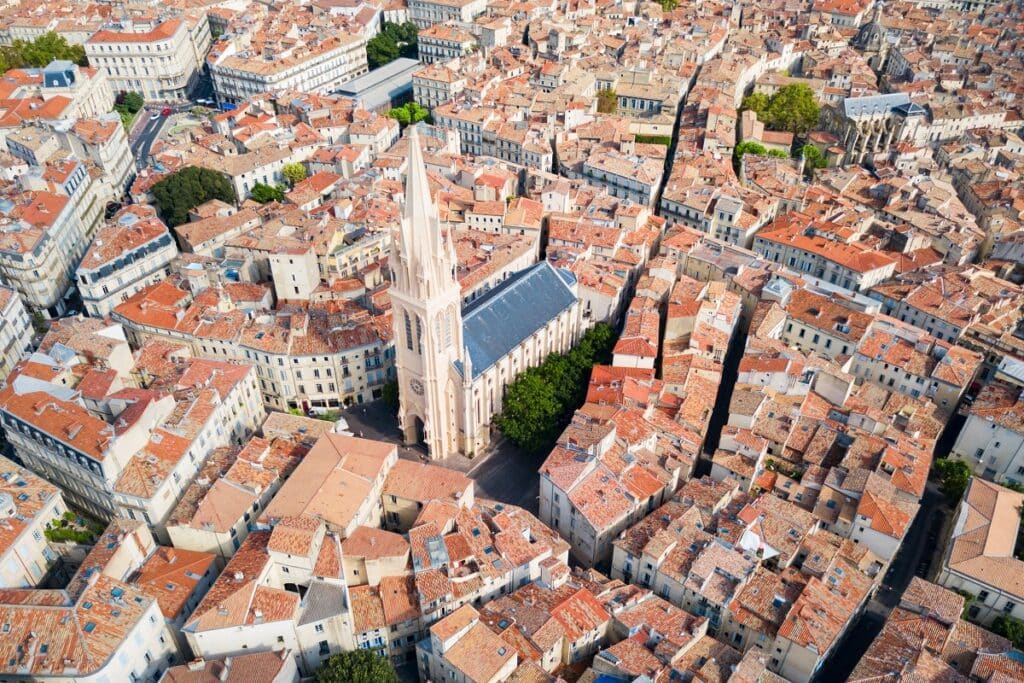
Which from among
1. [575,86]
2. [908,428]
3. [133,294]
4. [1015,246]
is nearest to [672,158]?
[575,86]

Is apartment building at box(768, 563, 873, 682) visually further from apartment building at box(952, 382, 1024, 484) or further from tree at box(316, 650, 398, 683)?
tree at box(316, 650, 398, 683)

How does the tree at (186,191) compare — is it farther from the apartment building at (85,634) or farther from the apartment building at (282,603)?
the apartment building at (85,634)

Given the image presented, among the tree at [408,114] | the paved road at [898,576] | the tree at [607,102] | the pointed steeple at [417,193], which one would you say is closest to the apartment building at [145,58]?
the tree at [408,114]

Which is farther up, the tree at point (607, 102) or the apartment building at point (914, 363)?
the tree at point (607, 102)

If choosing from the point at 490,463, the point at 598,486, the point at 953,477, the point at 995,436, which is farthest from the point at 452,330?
the point at 995,436

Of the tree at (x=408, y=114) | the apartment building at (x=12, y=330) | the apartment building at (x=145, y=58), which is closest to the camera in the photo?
the apartment building at (x=12, y=330)

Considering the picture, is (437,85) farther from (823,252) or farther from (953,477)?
(953,477)

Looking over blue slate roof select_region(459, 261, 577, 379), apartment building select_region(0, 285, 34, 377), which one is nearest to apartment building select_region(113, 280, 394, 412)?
apartment building select_region(0, 285, 34, 377)
